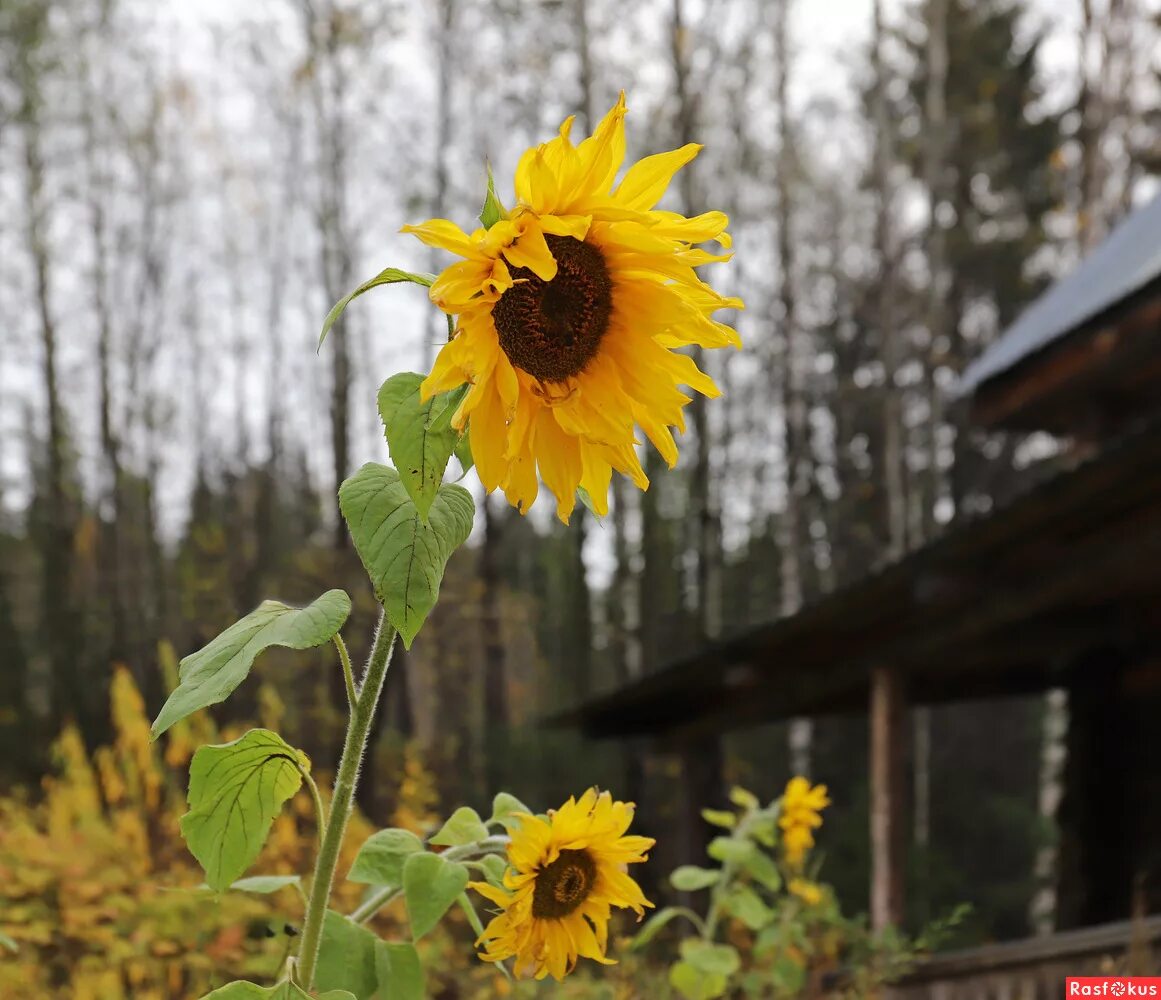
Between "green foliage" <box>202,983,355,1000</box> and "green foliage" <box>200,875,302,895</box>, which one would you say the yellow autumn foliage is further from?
"green foliage" <box>202,983,355,1000</box>

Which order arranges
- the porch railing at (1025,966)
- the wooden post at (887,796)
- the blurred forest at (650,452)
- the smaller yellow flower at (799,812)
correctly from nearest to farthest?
the smaller yellow flower at (799,812), the porch railing at (1025,966), the wooden post at (887,796), the blurred forest at (650,452)

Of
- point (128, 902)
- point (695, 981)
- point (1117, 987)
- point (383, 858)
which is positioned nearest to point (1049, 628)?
point (1117, 987)

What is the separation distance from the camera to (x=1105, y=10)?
13.3m

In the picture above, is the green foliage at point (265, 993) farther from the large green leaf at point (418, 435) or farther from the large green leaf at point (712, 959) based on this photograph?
the large green leaf at point (712, 959)

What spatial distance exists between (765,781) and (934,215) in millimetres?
7321

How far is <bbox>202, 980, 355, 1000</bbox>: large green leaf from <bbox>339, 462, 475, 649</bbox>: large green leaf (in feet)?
0.93

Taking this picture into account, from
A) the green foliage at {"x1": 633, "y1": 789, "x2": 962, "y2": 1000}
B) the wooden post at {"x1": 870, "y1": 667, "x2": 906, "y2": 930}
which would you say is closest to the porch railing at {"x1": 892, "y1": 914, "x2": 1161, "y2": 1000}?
the green foliage at {"x1": 633, "y1": 789, "x2": 962, "y2": 1000}

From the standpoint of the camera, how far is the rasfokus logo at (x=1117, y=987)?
6.73ft

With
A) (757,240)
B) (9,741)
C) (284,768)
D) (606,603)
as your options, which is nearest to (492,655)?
(606,603)

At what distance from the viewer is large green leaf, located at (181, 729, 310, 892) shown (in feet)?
2.90

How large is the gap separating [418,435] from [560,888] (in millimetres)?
507

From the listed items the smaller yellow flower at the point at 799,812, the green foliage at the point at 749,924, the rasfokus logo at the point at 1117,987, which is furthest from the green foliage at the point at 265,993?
the smaller yellow flower at the point at 799,812

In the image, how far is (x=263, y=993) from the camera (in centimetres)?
86

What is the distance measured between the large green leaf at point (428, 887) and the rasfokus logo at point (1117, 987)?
64.3 inches
